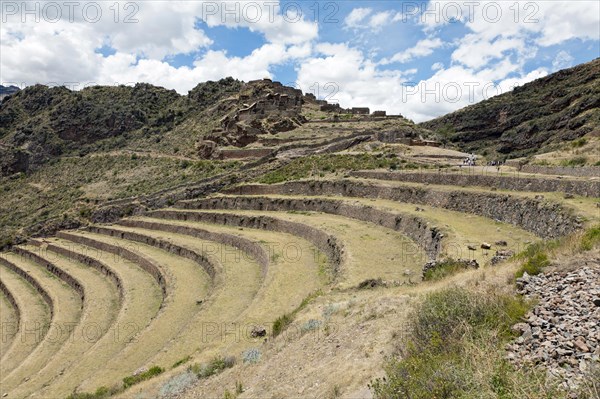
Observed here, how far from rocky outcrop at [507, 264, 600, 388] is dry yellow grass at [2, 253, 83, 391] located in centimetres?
1700

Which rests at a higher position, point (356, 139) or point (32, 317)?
point (356, 139)

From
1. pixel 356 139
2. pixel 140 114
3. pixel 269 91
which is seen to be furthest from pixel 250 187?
pixel 140 114

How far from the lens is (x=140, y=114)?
251ft

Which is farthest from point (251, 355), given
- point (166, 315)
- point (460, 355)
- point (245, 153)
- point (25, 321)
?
point (245, 153)

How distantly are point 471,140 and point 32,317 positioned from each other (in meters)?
79.3

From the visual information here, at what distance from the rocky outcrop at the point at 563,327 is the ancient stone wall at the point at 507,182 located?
9.25 meters

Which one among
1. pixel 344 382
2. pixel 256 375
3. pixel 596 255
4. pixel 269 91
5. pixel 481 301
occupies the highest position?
pixel 269 91

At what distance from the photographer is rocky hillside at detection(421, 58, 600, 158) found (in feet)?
190

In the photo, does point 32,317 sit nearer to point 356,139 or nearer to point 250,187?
point 250,187

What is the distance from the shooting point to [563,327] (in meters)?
5.74

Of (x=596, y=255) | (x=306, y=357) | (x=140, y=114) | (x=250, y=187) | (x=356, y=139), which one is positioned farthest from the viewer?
(x=140, y=114)

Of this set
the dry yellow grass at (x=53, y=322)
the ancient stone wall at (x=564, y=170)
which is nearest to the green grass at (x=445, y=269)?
the ancient stone wall at (x=564, y=170)

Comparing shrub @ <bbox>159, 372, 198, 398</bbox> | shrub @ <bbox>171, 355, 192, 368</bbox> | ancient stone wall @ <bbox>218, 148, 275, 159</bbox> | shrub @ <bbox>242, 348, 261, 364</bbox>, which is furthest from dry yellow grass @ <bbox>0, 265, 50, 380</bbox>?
ancient stone wall @ <bbox>218, 148, 275, 159</bbox>

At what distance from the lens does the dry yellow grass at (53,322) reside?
16.6 m
